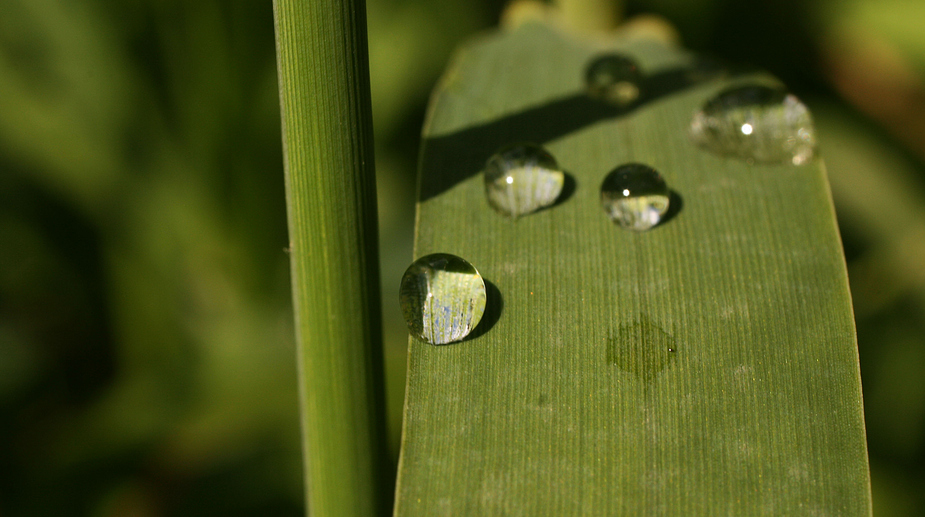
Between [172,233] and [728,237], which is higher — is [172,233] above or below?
below

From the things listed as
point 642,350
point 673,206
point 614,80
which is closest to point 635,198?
point 673,206

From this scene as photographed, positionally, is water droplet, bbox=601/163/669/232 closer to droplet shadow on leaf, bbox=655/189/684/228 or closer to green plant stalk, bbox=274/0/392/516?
droplet shadow on leaf, bbox=655/189/684/228

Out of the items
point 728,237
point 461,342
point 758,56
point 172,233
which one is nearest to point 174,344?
point 172,233

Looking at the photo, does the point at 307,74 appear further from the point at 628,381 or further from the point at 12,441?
the point at 12,441

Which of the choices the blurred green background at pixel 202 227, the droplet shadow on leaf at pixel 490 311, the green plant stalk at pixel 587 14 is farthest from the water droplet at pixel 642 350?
the blurred green background at pixel 202 227

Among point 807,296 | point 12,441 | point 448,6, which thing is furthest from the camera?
point 448,6

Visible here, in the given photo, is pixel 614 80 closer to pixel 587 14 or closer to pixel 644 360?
pixel 587 14

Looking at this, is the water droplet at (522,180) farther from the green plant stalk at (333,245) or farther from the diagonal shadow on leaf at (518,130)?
the green plant stalk at (333,245)
